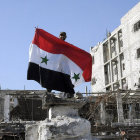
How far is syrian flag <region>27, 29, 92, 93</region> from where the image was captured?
5207 mm

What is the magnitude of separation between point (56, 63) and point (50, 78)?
343 mm

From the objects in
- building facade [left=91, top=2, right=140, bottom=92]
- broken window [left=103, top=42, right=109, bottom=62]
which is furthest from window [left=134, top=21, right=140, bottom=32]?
broken window [left=103, top=42, right=109, bottom=62]

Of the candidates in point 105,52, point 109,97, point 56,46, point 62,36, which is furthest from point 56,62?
point 105,52

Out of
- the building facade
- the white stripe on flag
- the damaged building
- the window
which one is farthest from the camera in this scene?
the building facade

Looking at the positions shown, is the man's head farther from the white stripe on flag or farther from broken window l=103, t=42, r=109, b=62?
broken window l=103, t=42, r=109, b=62

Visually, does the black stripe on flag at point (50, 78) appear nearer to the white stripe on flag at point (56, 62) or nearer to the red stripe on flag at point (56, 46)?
the white stripe on flag at point (56, 62)

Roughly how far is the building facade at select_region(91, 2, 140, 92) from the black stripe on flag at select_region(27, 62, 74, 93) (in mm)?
25496

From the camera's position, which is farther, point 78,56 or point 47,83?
point 78,56

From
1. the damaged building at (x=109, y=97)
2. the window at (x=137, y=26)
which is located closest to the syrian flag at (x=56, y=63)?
the damaged building at (x=109, y=97)

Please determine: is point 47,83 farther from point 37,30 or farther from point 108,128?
point 108,128

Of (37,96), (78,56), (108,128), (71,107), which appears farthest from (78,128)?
(37,96)

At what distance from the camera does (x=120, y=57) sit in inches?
1378

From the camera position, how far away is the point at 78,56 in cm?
564

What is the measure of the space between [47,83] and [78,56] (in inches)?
33.5
